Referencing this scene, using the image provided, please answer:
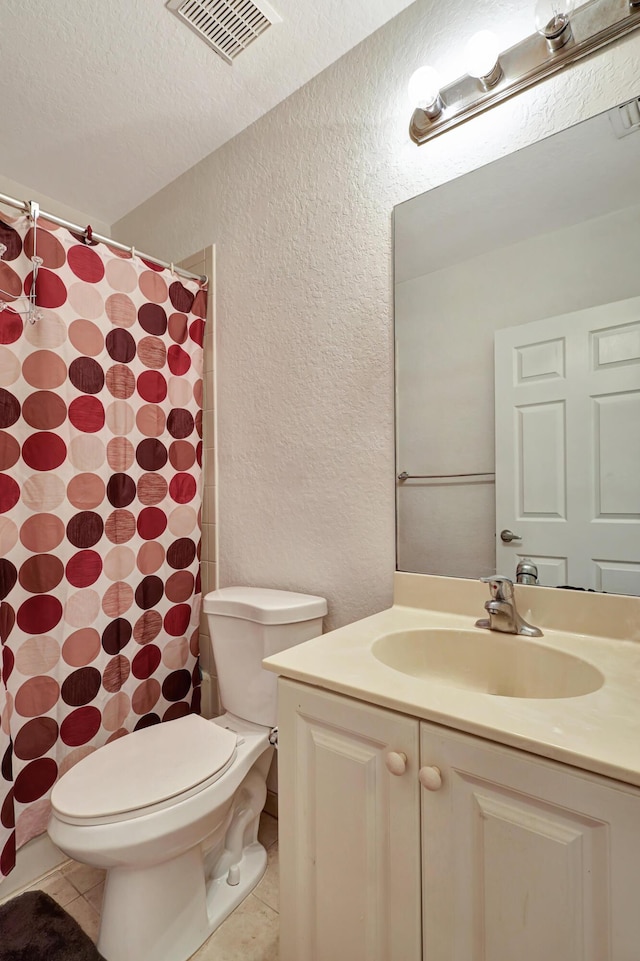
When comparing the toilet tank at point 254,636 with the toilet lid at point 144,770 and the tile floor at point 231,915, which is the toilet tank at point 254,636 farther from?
the tile floor at point 231,915

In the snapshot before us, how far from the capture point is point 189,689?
69.9 inches

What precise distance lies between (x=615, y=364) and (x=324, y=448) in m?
0.78

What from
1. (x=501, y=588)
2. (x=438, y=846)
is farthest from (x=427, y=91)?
(x=438, y=846)

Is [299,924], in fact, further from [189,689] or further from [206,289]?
[206,289]

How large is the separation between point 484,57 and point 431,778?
4.76ft

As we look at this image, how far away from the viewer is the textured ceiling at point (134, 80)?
130 centimetres

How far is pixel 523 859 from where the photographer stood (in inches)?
24.8

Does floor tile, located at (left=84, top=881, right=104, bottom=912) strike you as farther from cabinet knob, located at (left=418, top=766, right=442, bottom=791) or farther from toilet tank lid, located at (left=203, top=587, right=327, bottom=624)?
cabinet knob, located at (left=418, top=766, right=442, bottom=791)

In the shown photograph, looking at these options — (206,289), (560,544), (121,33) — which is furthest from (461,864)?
(121,33)

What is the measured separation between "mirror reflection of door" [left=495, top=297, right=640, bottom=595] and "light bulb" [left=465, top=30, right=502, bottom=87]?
575 mm

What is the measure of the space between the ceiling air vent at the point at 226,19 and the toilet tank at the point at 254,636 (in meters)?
1.60

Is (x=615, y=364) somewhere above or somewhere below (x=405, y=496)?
above

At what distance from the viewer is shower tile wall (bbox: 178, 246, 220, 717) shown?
1810 mm

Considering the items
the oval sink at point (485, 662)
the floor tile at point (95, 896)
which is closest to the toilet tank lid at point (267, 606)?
the oval sink at point (485, 662)
